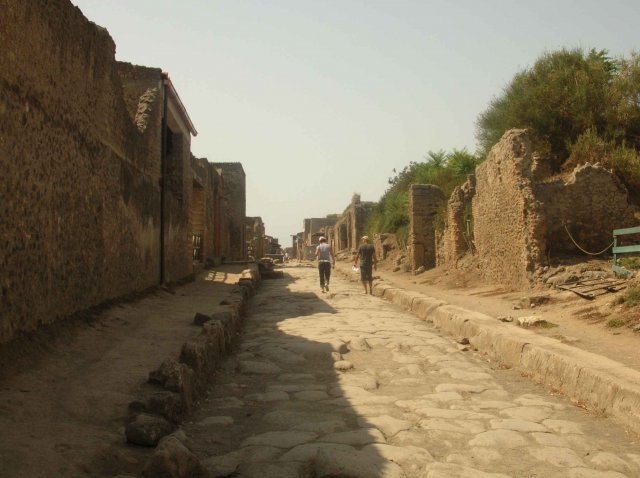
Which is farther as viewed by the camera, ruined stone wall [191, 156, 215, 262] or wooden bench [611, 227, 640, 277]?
ruined stone wall [191, 156, 215, 262]

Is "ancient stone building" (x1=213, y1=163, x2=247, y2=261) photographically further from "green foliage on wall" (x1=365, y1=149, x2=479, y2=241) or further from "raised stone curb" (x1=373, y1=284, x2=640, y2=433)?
"raised stone curb" (x1=373, y1=284, x2=640, y2=433)

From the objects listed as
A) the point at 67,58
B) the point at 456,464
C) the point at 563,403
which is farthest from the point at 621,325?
the point at 67,58

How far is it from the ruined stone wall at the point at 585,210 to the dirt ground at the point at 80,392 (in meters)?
7.39

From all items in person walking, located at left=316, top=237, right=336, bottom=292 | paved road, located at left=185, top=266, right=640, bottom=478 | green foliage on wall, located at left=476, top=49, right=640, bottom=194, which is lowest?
paved road, located at left=185, top=266, right=640, bottom=478

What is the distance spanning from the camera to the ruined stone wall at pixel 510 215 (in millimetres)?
10953

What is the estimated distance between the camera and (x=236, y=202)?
104 ft

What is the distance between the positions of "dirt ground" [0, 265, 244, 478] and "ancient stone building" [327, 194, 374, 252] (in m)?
27.8

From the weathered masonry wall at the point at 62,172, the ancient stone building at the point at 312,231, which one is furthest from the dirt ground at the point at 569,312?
the ancient stone building at the point at 312,231

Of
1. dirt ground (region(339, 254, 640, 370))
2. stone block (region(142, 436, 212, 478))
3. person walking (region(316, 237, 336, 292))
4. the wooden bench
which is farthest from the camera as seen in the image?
person walking (region(316, 237, 336, 292))

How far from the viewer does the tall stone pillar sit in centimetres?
1998

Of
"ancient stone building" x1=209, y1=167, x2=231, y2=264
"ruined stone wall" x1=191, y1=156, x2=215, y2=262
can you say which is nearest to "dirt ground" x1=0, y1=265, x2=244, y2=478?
"ruined stone wall" x1=191, y1=156, x2=215, y2=262

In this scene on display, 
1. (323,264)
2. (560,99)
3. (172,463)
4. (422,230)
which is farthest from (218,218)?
(172,463)

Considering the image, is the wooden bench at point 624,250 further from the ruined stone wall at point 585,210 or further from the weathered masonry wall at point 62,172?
the weathered masonry wall at point 62,172

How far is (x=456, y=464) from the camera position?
324 centimetres
